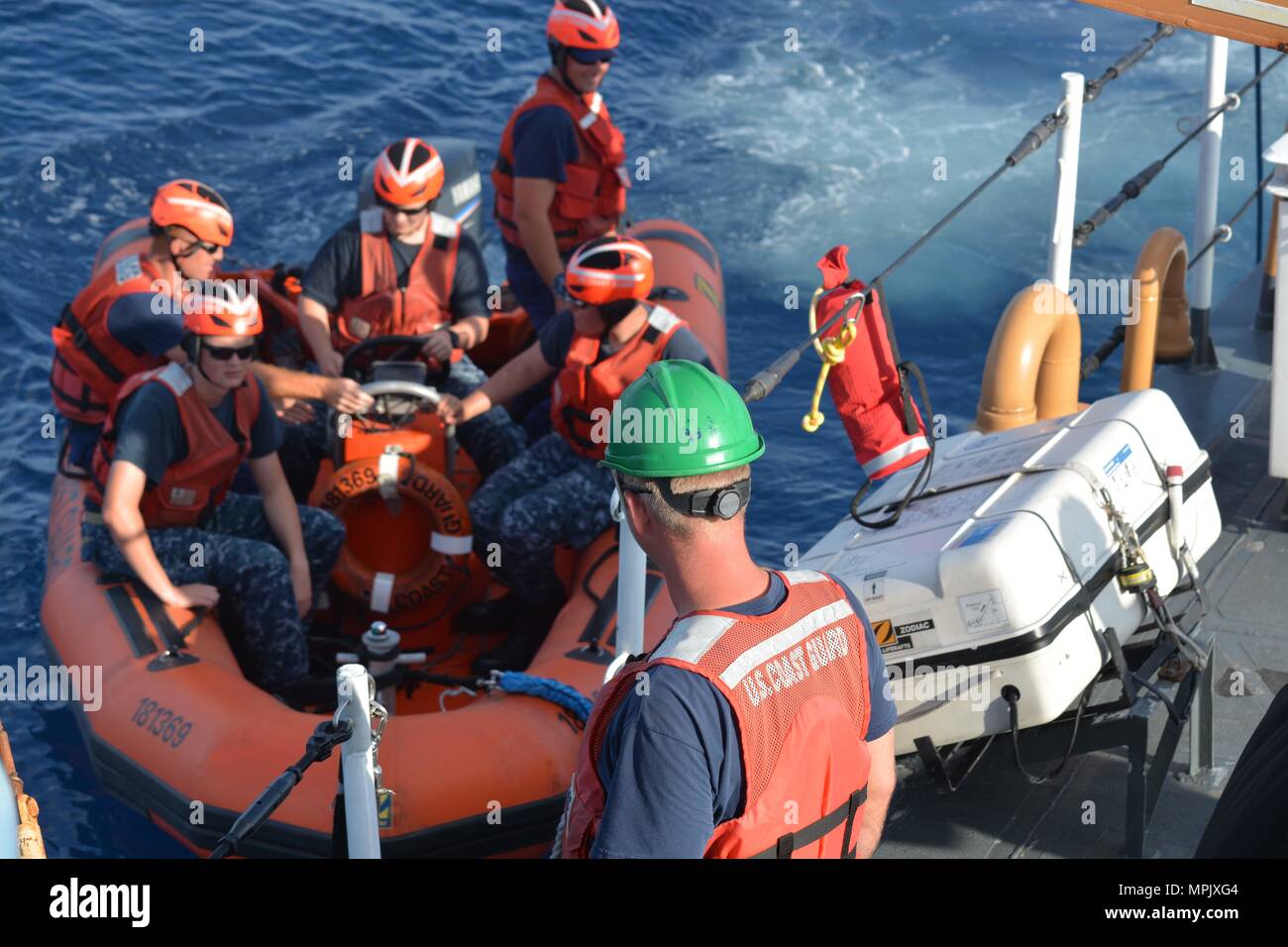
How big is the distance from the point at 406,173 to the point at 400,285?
17.1 inches

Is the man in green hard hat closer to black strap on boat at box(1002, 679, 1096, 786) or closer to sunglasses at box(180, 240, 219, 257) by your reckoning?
black strap on boat at box(1002, 679, 1096, 786)

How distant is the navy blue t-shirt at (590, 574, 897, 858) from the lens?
169 cm

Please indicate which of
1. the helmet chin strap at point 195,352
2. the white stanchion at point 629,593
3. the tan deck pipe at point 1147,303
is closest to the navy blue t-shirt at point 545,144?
the helmet chin strap at point 195,352

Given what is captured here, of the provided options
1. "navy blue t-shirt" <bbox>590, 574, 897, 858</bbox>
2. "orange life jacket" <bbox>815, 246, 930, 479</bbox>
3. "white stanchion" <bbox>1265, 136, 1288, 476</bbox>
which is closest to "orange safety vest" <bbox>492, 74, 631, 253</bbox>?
"orange life jacket" <bbox>815, 246, 930, 479</bbox>

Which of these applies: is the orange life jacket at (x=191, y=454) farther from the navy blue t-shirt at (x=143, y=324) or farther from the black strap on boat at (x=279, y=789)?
the black strap on boat at (x=279, y=789)

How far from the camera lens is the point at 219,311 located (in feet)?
13.3

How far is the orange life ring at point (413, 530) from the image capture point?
182 inches

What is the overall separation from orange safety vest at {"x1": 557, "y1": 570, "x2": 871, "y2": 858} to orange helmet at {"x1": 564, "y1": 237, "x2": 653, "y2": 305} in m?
2.57

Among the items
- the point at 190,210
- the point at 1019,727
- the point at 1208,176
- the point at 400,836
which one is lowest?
the point at 400,836

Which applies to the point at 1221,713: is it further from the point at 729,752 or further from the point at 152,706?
the point at 152,706

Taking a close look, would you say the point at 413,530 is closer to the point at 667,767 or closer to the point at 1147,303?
the point at 1147,303

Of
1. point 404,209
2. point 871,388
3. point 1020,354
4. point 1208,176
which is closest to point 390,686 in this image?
point 404,209
